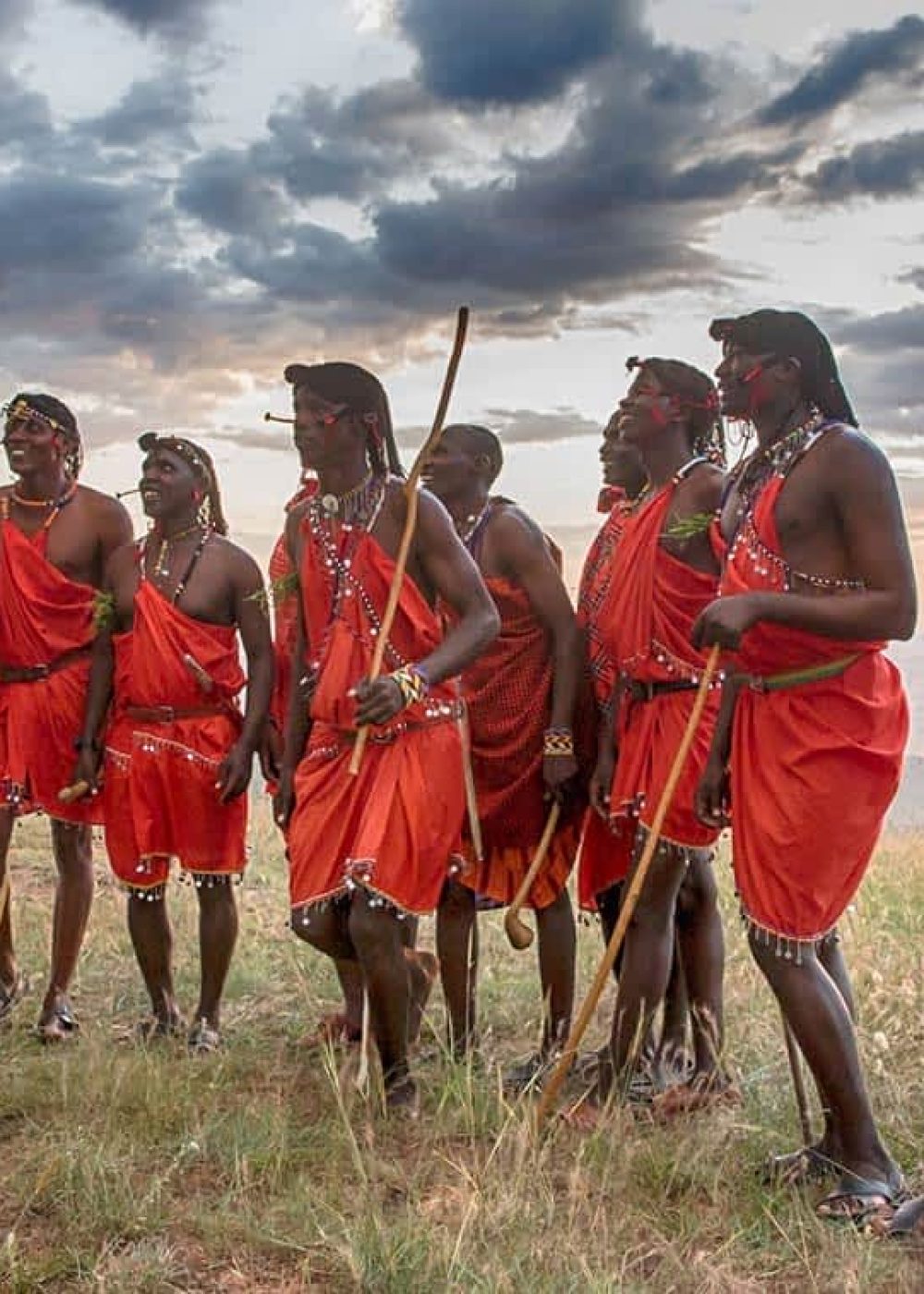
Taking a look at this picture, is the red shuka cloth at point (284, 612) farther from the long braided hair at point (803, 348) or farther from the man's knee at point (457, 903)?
the long braided hair at point (803, 348)

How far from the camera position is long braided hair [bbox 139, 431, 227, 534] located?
20.1ft

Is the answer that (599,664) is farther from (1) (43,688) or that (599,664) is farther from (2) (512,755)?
(1) (43,688)

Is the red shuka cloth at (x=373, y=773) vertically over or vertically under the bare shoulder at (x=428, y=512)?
under

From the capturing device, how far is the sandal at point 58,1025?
19.7 feet

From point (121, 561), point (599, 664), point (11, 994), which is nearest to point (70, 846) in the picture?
point (11, 994)

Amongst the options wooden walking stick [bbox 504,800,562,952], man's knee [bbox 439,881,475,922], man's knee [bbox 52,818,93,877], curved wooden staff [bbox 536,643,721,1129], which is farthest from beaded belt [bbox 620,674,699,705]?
man's knee [bbox 52,818,93,877]

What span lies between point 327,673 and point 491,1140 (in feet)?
5.07

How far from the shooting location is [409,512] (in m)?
4.91

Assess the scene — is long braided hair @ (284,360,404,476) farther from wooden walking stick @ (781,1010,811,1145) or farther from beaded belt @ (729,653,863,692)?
wooden walking stick @ (781,1010,811,1145)

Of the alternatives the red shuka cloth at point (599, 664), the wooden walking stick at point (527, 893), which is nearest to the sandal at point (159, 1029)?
the wooden walking stick at point (527, 893)

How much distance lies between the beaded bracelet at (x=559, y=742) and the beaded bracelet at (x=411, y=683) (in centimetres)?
87

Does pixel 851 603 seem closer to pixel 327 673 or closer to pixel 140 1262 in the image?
pixel 327 673

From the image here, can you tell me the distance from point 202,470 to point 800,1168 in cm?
347

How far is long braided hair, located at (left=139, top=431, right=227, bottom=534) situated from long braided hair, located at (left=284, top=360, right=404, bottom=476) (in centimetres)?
106
